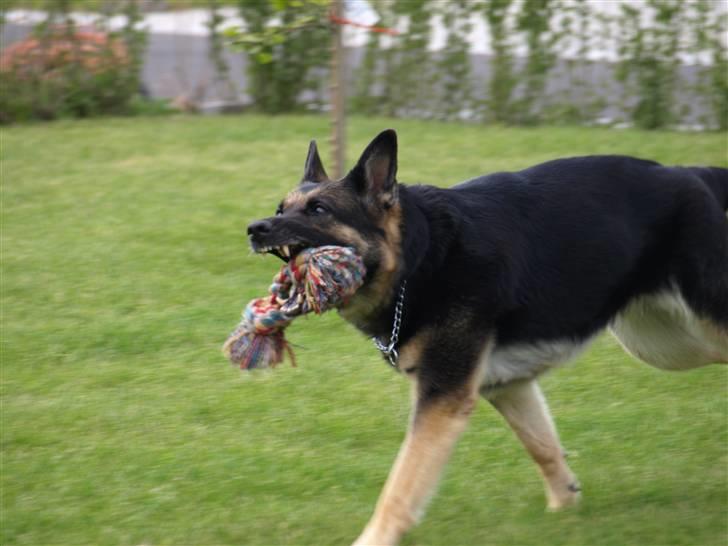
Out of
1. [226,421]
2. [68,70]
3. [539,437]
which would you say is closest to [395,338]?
[539,437]

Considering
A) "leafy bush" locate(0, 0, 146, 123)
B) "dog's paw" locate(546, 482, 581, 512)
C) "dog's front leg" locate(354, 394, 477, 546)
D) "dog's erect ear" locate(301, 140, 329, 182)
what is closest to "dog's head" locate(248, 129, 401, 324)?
"dog's erect ear" locate(301, 140, 329, 182)

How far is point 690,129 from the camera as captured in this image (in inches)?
484

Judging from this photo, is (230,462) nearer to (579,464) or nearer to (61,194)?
(579,464)

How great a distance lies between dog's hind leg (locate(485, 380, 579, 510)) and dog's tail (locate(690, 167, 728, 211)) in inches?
49.3

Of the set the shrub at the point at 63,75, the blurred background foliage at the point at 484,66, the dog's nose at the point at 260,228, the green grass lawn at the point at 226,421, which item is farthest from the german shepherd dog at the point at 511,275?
the shrub at the point at 63,75

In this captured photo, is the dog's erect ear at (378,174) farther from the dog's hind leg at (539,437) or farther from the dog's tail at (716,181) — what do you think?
the dog's tail at (716,181)

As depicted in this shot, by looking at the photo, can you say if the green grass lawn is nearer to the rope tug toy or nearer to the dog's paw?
the dog's paw

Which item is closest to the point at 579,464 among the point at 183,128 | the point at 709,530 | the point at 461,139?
the point at 709,530

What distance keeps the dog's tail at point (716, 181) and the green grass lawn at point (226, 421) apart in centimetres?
135

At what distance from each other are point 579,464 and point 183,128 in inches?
342

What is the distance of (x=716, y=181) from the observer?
5.09m

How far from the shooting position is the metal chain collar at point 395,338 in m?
4.36

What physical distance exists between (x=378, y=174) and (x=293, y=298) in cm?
62

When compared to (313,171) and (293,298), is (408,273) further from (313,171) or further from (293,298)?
(313,171)
